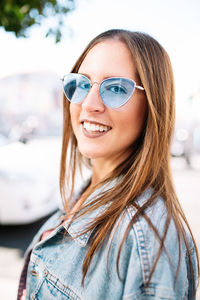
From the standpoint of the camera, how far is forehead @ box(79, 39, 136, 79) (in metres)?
1.22

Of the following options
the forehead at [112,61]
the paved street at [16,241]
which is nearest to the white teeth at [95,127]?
the forehead at [112,61]

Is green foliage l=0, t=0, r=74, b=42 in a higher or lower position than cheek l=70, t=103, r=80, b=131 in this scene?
higher

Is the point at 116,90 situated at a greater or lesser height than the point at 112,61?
lesser

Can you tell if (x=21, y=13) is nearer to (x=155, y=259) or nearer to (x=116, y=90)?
(x=116, y=90)

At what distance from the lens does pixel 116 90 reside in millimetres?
1212

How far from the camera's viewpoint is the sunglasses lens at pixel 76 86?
1324 millimetres

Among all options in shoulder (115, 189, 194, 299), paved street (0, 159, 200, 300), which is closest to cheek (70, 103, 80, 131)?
shoulder (115, 189, 194, 299)

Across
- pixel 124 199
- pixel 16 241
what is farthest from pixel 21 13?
pixel 16 241

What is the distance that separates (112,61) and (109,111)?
0.74 feet

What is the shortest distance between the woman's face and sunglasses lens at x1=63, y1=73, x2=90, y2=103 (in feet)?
0.10

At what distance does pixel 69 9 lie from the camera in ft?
7.04

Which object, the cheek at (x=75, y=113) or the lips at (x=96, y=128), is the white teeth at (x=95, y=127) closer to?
the lips at (x=96, y=128)

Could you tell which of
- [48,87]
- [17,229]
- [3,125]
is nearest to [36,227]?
[17,229]

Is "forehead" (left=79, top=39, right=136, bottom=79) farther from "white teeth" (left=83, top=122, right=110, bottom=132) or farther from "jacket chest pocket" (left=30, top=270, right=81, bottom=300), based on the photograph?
"jacket chest pocket" (left=30, top=270, right=81, bottom=300)
